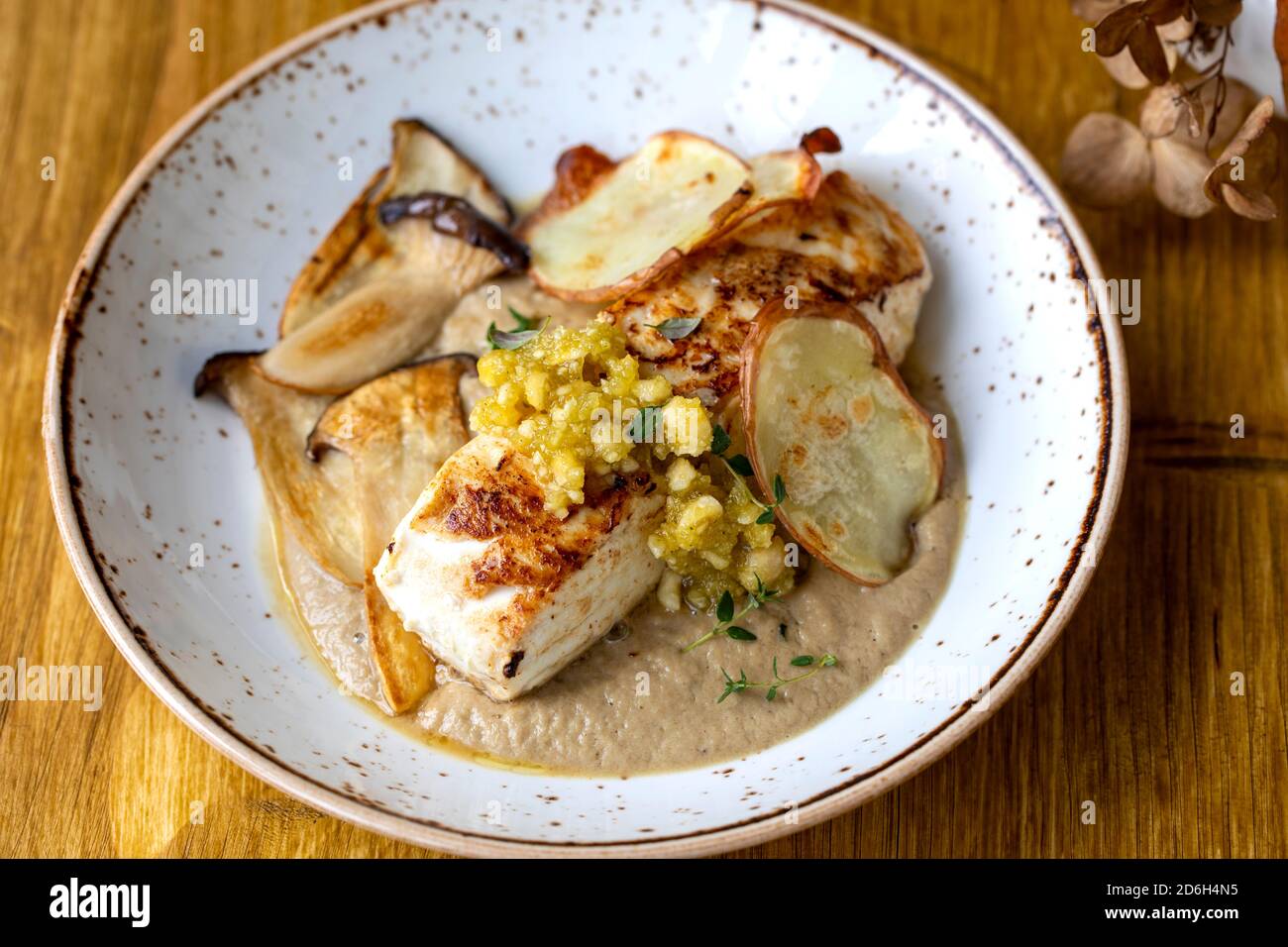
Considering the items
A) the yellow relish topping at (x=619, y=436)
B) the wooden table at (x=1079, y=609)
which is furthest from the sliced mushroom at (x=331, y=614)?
the yellow relish topping at (x=619, y=436)

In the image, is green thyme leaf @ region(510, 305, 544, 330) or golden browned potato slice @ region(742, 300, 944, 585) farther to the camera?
green thyme leaf @ region(510, 305, 544, 330)

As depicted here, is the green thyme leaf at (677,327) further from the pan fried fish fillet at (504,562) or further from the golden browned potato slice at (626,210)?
the pan fried fish fillet at (504,562)

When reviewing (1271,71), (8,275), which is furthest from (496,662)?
(1271,71)

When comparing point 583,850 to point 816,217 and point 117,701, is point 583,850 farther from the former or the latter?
point 816,217

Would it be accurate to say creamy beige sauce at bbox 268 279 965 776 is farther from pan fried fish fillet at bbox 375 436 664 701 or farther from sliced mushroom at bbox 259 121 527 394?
sliced mushroom at bbox 259 121 527 394

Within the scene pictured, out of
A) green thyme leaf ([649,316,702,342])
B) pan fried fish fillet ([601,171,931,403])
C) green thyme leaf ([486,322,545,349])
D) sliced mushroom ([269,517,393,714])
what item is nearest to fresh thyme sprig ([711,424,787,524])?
pan fried fish fillet ([601,171,931,403])

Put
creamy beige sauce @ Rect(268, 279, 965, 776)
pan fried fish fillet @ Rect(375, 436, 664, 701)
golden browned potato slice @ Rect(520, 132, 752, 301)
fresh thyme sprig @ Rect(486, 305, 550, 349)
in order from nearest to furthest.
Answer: pan fried fish fillet @ Rect(375, 436, 664, 701) < creamy beige sauce @ Rect(268, 279, 965, 776) < fresh thyme sprig @ Rect(486, 305, 550, 349) < golden browned potato slice @ Rect(520, 132, 752, 301)

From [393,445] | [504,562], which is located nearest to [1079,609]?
[504,562]
